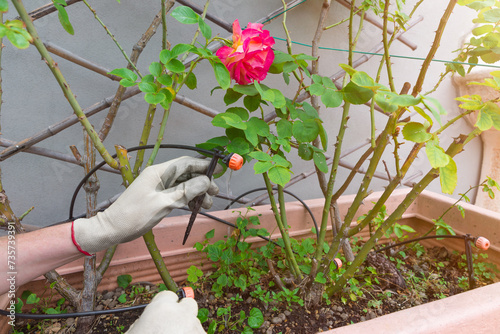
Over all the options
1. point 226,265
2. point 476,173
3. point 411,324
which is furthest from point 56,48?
point 476,173

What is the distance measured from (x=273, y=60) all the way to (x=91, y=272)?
0.68 metres

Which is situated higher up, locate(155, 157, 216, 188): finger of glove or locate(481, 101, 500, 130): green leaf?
locate(155, 157, 216, 188): finger of glove

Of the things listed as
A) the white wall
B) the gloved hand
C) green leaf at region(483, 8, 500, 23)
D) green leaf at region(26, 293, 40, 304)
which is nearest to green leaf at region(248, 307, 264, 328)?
the gloved hand

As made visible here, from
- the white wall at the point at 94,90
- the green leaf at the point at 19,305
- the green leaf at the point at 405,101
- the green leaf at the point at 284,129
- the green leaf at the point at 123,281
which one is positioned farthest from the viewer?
the white wall at the point at 94,90

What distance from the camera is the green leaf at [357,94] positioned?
1.76ft

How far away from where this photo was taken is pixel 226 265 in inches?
35.9

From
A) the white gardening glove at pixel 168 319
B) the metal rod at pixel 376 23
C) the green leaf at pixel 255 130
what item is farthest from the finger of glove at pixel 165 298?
the metal rod at pixel 376 23

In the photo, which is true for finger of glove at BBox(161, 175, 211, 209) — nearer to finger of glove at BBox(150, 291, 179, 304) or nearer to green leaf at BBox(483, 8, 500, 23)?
finger of glove at BBox(150, 291, 179, 304)

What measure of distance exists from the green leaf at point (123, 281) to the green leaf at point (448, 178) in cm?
A: 82

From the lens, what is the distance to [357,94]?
0.55 m

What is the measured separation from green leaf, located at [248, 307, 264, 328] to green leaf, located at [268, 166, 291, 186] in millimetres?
398

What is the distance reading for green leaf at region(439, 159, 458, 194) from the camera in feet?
1.53

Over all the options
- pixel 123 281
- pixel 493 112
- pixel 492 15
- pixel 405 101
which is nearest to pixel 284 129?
pixel 405 101

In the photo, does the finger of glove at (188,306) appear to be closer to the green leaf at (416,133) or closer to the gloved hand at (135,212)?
the gloved hand at (135,212)
